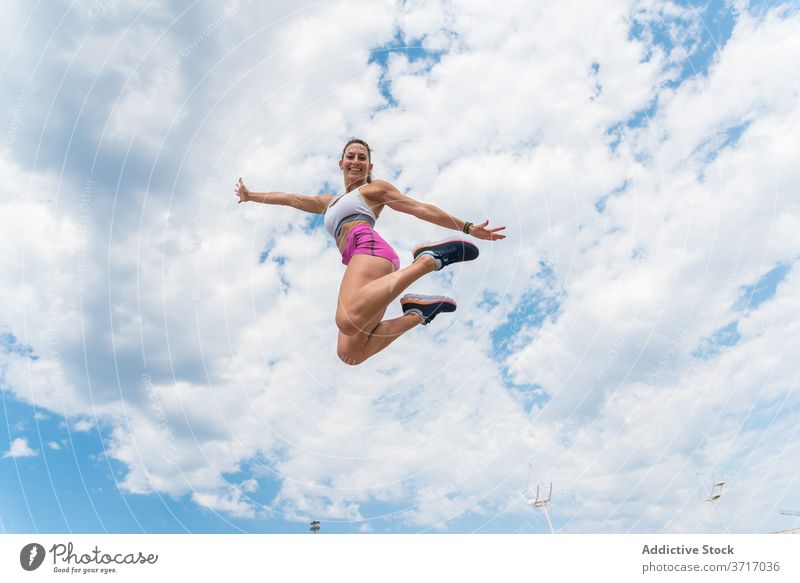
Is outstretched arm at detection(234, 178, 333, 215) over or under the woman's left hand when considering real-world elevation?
over

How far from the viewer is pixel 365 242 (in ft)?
39.4

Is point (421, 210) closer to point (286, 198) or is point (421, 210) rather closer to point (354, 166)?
point (354, 166)

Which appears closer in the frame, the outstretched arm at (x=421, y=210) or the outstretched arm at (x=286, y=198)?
the outstretched arm at (x=421, y=210)

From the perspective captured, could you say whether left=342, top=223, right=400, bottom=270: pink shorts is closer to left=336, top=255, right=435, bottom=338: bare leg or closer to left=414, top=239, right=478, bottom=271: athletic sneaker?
left=336, top=255, right=435, bottom=338: bare leg

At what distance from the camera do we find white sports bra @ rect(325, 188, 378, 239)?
1252 centimetres

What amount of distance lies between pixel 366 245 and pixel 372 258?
390 millimetres

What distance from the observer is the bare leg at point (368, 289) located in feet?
35.3
